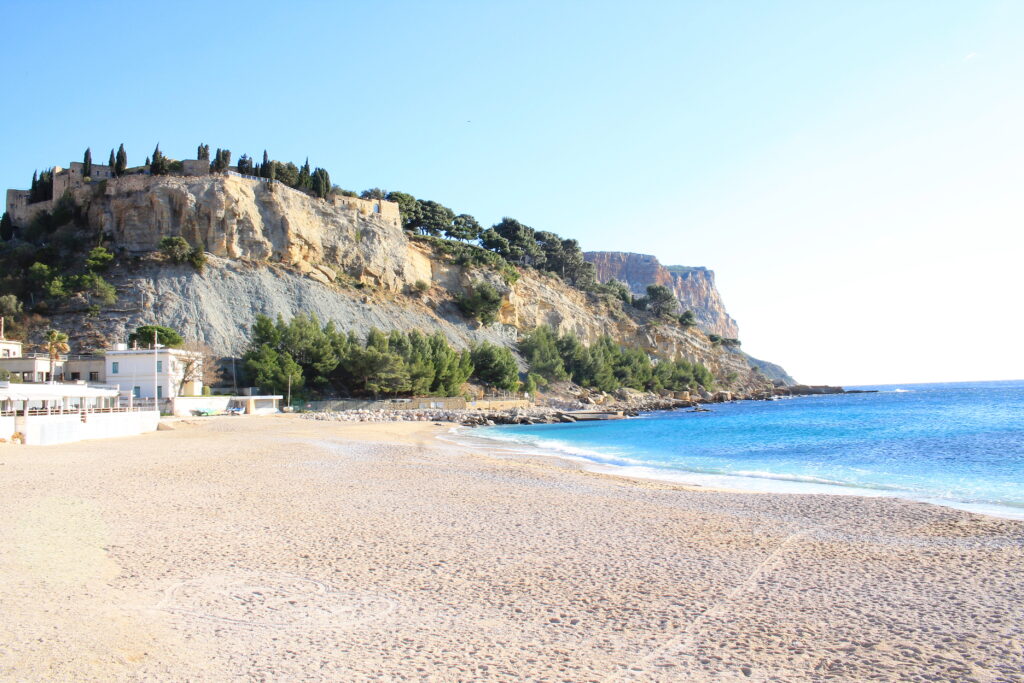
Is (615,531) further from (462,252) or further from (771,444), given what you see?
(462,252)

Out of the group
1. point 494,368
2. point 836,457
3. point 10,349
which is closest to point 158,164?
point 10,349

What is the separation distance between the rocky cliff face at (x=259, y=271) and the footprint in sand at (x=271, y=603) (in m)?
48.3

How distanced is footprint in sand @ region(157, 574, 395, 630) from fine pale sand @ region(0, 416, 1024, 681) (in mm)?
31

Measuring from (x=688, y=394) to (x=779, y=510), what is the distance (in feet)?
250

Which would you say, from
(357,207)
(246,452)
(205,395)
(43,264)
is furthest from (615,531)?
(357,207)

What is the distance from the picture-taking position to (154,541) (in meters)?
8.66

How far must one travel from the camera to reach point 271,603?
6.43 m

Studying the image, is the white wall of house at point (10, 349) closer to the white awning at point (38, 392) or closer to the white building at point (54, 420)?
the white building at point (54, 420)

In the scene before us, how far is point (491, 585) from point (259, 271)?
186 ft

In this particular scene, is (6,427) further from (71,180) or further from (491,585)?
(71,180)

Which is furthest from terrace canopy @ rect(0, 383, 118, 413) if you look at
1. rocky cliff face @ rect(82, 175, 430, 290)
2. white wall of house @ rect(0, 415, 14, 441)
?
rocky cliff face @ rect(82, 175, 430, 290)

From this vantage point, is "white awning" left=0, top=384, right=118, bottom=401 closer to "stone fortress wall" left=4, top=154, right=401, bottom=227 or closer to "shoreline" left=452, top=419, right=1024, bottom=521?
"shoreline" left=452, top=419, right=1024, bottom=521

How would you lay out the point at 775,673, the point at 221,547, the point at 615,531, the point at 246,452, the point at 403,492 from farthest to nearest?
1. the point at 246,452
2. the point at 403,492
3. the point at 615,531
4. the point at 221,547
5. the point at 775,673

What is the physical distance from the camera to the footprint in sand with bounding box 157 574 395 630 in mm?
5969
